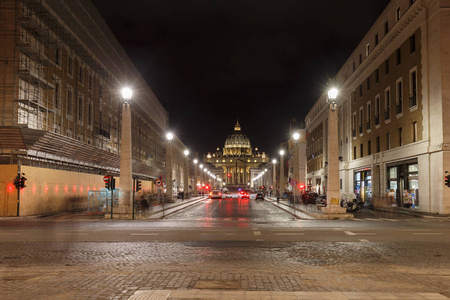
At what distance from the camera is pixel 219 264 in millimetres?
11180

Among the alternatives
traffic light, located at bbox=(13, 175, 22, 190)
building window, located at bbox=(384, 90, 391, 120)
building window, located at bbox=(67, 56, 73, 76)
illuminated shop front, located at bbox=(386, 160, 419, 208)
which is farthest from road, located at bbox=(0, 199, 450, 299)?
building window, located at bbox=(67, 56, 73, 76)

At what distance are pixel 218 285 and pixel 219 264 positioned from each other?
2551 mm

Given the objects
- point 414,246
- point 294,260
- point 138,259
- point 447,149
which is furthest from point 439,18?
point 138,259

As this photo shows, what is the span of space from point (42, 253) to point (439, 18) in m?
29.8

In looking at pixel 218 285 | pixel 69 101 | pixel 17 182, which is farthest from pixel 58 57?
pixel 218 285

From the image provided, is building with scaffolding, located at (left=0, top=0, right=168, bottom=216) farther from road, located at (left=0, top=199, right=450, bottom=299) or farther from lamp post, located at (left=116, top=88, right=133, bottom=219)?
road, located at (left=0, top=199, right=450, bottom=299)

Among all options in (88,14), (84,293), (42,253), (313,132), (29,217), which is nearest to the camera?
(84,293)

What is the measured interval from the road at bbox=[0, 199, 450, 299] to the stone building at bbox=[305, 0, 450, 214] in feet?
51.2

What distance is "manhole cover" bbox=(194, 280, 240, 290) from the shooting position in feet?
27.7

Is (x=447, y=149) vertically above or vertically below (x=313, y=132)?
below

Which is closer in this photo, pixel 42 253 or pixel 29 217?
pixel 42 253

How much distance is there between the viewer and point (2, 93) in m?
30.8

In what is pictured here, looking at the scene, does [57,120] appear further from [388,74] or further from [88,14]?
[388,74]

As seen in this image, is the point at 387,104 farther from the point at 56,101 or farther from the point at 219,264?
the point at 219,264
